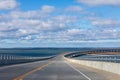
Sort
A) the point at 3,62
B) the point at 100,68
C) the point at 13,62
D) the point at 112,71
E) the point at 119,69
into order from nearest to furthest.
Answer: the point at 119,69 < the point at 112,71 < the point at 100,68 < the point at 3,62 < the point at 13,62

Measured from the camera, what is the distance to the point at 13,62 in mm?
69500

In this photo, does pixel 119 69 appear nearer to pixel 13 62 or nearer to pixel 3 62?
pixel 3 62

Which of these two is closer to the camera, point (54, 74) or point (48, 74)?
point (48, 74)

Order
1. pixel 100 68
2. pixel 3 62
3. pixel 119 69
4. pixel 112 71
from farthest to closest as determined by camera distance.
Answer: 1. pixel 3 62
2. pixel 100 68
3. pixel 112 71
4. pixel 119 69

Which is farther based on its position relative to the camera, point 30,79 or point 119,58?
point 119,58

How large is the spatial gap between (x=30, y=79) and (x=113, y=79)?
6.40m

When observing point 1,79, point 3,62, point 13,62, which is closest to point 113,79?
point 1,79

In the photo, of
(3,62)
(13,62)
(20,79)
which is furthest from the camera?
(13,62)

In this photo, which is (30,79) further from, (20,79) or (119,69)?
(119,69)

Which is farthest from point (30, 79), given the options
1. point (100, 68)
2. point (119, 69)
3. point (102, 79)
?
point (100, 68)

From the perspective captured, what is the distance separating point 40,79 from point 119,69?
27.8 ft

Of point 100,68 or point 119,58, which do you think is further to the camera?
point 100,68

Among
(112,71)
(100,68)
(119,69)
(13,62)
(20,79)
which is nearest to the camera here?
(20,79)

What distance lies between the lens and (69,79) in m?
29.6
